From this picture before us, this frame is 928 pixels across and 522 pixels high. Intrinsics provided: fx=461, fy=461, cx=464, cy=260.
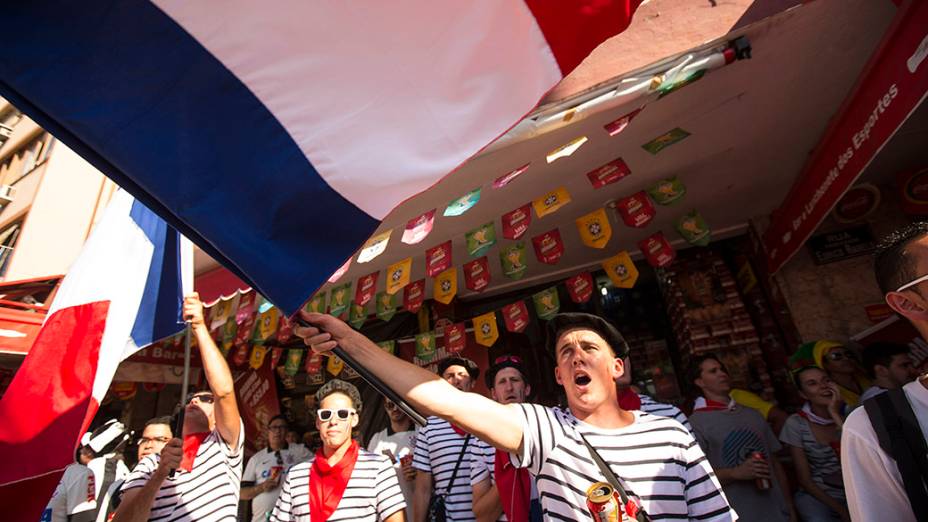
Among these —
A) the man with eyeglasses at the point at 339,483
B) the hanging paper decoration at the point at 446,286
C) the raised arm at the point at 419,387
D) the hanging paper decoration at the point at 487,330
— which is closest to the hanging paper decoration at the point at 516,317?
the hanging paper decoration at the point at 487,330

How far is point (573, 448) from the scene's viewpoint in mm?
1851

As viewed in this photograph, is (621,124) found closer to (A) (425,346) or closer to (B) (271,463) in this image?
(A) (425,346)

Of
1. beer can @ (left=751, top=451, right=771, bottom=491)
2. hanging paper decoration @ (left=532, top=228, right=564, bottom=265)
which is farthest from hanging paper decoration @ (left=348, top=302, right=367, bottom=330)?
beer can @ (left=751, top=451, right=771, bottom=491)

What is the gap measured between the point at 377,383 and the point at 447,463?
87.3 inches

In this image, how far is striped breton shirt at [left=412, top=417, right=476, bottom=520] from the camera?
3.43m

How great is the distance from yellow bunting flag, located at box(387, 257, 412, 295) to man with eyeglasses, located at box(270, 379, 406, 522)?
230 centimetres

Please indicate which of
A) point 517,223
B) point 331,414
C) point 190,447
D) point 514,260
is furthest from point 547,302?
point 190,447

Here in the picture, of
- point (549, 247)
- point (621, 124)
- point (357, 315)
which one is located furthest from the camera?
point (357, 315)

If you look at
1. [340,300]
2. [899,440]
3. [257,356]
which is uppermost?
[257,356]

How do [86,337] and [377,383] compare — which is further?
[86,337]

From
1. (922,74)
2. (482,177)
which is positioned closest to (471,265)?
(482,177)

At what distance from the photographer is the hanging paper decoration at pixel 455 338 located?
23.6 feet

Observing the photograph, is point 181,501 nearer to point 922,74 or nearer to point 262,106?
point 262,106

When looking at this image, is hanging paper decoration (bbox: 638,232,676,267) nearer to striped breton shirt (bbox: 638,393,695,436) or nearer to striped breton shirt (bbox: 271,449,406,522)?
striped breton shirt (bbox: 638,393,695,436)
